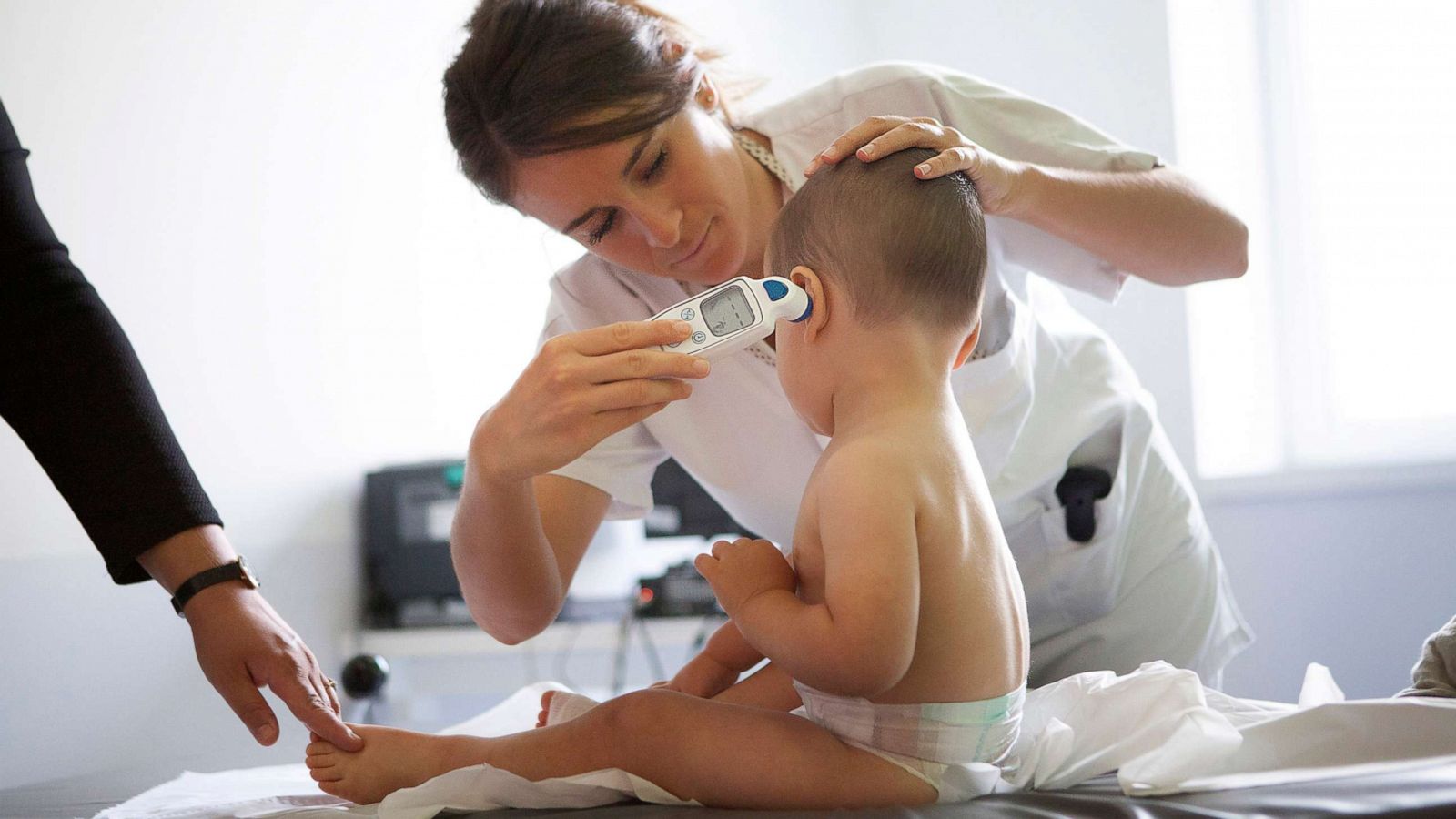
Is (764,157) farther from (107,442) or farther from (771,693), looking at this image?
(107,442)

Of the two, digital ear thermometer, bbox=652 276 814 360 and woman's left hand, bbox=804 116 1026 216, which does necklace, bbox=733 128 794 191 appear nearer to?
woman's left hand, bbox=804 116 1026 216

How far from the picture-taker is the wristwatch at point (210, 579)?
1124mm

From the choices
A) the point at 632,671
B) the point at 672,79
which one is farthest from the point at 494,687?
the point at 672,79

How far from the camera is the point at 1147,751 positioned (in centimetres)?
89

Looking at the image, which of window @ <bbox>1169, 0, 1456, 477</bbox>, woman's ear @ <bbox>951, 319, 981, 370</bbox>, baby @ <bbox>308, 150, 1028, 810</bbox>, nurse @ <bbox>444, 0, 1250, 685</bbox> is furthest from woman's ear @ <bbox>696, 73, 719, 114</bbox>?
window @ <bbox>1169, 0, 1456, 477</bbox>

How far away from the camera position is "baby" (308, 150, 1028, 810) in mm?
841

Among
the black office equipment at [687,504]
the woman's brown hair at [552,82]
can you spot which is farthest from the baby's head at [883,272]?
the black office equipment at [687,504]

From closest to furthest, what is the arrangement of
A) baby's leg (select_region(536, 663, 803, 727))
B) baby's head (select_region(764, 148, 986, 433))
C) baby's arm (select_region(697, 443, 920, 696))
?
baby's arm (select_region(697, 443, 920, 696))
baby's head (select_region(764, 148, 986, 433))
baby's leg (select_region(536, 663, 803, 727))

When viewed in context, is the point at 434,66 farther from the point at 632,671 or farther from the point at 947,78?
the point at 947,78

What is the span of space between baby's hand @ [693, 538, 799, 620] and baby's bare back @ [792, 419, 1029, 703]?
25mm

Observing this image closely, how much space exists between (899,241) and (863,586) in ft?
0.97

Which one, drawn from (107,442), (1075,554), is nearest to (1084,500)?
(1075,554)

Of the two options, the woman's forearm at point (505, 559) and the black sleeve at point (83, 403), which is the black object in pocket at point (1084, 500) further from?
the black sleeve at point (83, 403)

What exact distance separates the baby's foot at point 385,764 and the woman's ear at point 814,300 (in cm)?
45
